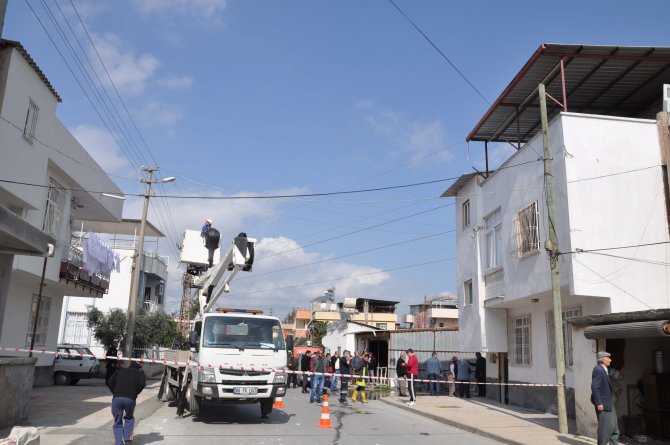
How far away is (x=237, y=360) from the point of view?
1231cm

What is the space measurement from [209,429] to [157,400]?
19.3ft

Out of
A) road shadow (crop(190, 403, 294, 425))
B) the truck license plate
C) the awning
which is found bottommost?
road shadow (crop(190, 403, 294, 425))

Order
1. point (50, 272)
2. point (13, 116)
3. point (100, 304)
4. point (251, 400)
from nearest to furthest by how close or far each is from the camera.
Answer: point (251, 400), point (13, 116), point (50, 272), point (100, 304)

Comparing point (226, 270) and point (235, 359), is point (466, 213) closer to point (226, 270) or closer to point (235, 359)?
point (226, 270)

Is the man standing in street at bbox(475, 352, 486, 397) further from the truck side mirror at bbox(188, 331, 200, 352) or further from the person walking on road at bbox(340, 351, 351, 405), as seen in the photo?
the truck side mirror at bbox(188, 331, 200, 352)

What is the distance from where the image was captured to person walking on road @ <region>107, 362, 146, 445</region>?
875cm

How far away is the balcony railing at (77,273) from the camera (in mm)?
19531

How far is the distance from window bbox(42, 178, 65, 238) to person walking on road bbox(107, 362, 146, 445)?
1123 centimetres

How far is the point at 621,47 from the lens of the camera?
14.6 meters

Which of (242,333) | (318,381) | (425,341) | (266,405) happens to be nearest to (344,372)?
(318,381)

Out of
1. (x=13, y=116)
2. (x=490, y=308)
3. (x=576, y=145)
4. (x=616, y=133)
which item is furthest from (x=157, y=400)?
(x=616, y=133)

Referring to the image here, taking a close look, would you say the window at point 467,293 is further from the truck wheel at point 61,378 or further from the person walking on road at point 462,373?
the truck wheel at point 61,378

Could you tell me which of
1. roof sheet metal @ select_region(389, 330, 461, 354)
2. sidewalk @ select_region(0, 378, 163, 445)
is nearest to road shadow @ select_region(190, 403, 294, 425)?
sidewalk @ select_region(0, 378, 163, 445)

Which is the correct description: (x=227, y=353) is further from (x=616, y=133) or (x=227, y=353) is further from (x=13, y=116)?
(x=616, y=133)
